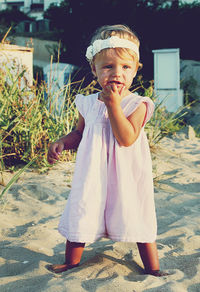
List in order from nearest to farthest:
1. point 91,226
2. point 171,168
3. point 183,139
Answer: point 91,226 < point 171,168 < point 183,139

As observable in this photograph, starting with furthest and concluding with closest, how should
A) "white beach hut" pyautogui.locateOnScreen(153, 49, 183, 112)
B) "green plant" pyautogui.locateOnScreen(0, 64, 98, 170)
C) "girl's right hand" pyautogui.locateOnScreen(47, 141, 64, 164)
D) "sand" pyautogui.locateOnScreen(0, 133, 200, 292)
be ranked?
1. "white beach hut" pyautogui.locateOnScreen(153, 49, 183, 112)
2. "green plant" pyautogui.locateOnScreen(0, 64, 98, 170)
3. "girl's right hand" pyautogui.locateOnScreen(47, 141, 64, 164)
4. "sand" pyautogui.locateOnScreen(0, 133, 200, 292)

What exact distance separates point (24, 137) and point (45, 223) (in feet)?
3.92

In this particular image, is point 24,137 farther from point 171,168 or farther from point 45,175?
point 171,168

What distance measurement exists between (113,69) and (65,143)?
19.2 inches

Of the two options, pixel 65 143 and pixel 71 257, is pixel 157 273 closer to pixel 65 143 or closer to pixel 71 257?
pixel 71 257

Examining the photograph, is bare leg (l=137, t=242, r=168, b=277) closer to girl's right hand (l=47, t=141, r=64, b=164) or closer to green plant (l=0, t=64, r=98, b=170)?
girl's right hand (l=47, t=141, r=64, b=164)

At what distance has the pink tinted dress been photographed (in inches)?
69.9

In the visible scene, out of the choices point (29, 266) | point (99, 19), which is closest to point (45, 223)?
point (29, 266)

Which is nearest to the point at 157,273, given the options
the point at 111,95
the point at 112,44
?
the point at 111,95

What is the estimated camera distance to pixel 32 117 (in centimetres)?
352

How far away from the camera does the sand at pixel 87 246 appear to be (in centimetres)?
169

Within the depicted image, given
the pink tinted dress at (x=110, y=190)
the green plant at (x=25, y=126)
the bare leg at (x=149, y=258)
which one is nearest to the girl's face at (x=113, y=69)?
the pink tinted dress at (x=110, y=190)

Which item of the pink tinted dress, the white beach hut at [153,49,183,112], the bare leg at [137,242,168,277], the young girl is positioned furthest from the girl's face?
the white beach hut at [153,49,183,112]

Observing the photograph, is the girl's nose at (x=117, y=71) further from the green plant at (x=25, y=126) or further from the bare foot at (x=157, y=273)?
the green plant at (x=25, y=126)
